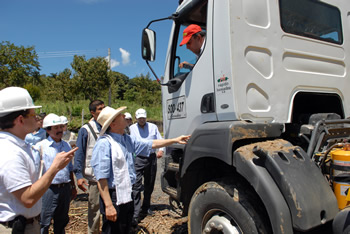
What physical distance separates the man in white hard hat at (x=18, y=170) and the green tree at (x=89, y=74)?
Result: 1788 centimetres

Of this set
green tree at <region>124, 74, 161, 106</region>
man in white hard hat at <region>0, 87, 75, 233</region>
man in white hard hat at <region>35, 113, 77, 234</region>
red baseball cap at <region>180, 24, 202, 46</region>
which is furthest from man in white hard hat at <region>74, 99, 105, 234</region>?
green tree at <region>124, 74, 161, 106</region>

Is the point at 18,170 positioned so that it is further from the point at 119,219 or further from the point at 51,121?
the point at 51,121

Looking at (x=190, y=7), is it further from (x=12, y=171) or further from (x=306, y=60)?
(x=12, y=171)

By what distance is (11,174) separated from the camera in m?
1.46

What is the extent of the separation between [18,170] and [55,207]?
4.82 ft

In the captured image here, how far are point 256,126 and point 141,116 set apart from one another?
3.20m

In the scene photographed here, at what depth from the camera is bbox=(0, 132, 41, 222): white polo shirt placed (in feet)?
4.77

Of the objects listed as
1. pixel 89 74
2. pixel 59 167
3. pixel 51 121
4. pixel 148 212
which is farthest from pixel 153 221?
pixel 89 74

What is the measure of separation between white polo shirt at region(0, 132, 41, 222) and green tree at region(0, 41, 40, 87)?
17.2 metres

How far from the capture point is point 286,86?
2.17 meters

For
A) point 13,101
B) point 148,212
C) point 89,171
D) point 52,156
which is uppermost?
point 13,101

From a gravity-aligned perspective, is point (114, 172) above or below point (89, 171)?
above

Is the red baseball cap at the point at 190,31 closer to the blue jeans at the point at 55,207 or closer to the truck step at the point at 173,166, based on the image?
the truck step at the point at 173,166

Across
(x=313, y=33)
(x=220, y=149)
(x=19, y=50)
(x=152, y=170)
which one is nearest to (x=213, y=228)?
(x=220, y=149)
